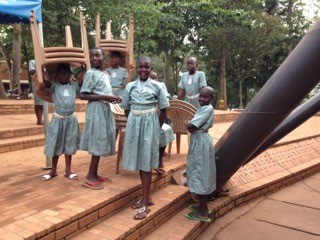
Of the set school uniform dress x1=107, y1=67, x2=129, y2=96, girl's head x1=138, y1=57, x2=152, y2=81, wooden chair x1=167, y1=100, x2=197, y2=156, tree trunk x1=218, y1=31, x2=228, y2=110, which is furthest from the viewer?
tree trunk x1=218, y1=31, x2=228, y2=110

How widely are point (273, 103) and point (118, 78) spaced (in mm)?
2234

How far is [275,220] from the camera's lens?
14.8 feet

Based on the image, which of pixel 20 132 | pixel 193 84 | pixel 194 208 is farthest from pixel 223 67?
pixel 194 208

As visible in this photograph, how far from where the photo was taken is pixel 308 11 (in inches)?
923

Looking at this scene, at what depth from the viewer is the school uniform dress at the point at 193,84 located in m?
5.64

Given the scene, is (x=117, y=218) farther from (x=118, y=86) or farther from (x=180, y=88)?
(x=180, y=88)

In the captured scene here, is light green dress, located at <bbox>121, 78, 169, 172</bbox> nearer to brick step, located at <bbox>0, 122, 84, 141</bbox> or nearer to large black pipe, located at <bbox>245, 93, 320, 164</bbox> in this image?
large black pipe, located at <bbox>245, 93, 320, 164</bbox>

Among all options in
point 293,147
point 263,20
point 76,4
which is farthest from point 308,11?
point 293,147

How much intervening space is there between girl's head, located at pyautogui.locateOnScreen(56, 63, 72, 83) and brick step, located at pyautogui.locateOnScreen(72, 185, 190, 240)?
1.62m

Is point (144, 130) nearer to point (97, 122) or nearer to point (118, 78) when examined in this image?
point (97, 122)

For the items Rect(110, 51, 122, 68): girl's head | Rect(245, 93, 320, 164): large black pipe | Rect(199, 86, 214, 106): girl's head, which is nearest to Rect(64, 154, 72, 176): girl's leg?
Rect(110, 51, 122, 68): girl's head

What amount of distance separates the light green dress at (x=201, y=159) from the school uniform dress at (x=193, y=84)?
197 cm

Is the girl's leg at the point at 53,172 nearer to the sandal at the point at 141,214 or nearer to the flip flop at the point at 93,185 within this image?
the flip flop at the point at 93,185

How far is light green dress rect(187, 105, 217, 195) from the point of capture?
3.73m
